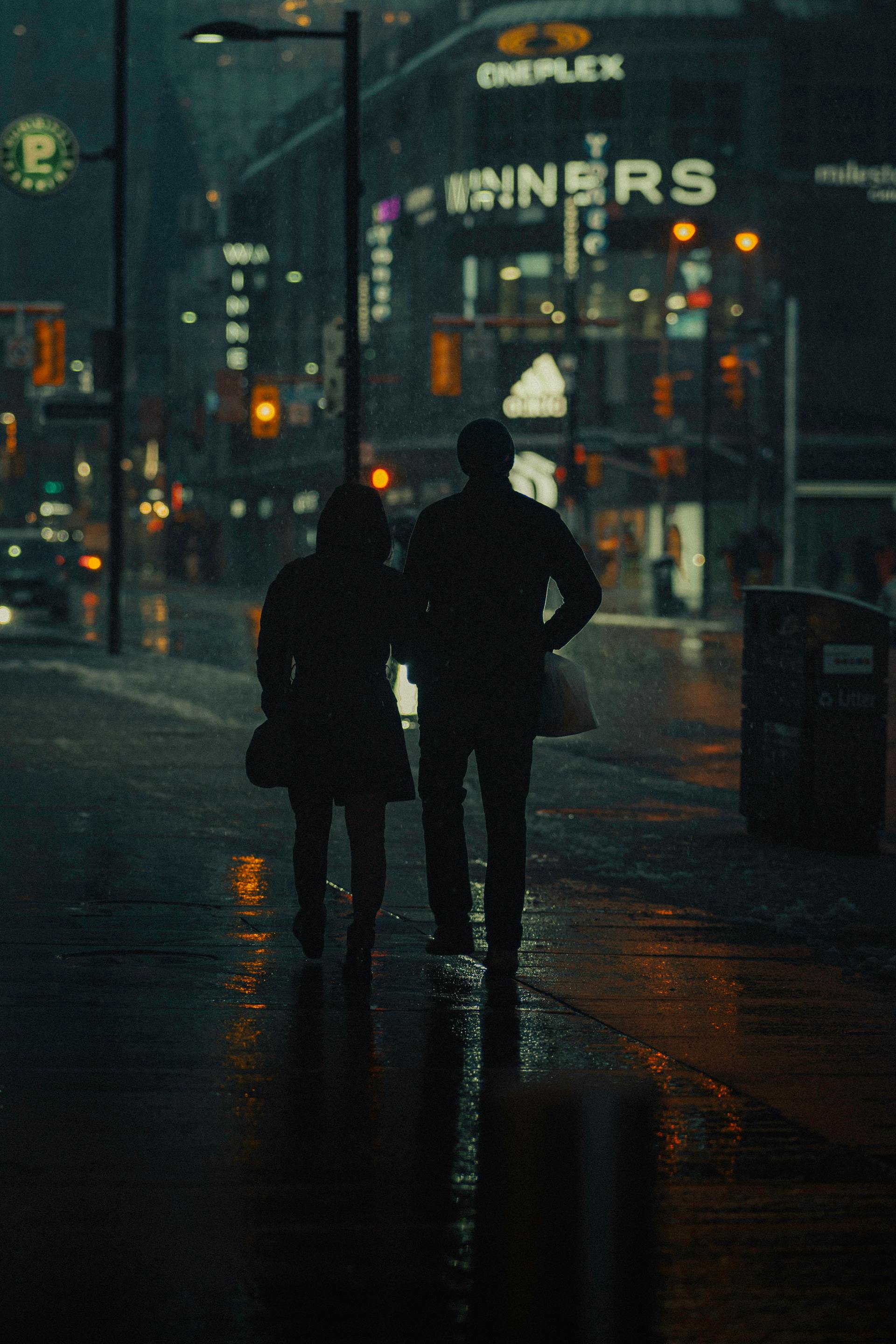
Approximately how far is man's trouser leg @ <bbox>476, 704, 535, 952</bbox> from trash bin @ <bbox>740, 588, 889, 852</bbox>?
142 inches

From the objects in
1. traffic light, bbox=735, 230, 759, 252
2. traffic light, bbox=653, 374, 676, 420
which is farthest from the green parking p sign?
traffic light, bbox=653, 374, 676, 420

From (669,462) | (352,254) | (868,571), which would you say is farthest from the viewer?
(669,462)

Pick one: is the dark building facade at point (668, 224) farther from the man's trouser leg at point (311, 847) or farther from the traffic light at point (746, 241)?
the man's trouser leg at point (311, 847)

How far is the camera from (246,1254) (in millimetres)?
4371

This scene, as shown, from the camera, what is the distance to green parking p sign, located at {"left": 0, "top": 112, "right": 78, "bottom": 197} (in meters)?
33.8

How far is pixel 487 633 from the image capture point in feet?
24.5

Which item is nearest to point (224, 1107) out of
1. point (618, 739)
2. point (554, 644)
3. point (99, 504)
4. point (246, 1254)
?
point (246, 1254)

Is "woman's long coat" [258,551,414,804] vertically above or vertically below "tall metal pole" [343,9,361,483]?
below

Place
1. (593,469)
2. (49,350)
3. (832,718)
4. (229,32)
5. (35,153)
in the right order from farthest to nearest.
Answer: (593,469)
(49,350)
(35,153)
(229,32)
(832,718)

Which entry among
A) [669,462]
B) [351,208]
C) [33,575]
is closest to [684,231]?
[33,575]

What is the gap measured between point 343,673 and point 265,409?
4169cm

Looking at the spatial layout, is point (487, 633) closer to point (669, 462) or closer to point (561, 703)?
point (561, 703)

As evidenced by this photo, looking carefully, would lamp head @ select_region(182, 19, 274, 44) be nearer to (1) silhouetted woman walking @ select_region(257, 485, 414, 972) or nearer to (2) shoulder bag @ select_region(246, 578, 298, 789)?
(1) silhouetted woman walking @ select_region(257, 485, 414, 972)

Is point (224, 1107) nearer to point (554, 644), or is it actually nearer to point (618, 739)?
point (554, 644)
